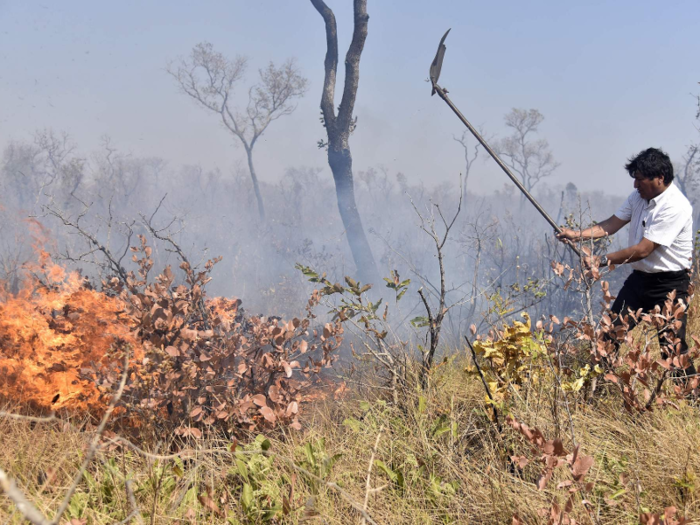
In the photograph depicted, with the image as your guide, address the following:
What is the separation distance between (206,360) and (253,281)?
9.07 m

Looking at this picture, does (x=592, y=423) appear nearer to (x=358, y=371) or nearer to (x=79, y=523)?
(x=358, y=371)

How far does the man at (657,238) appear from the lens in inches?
103

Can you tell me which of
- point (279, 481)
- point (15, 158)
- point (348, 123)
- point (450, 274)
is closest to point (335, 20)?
point (348, 123)

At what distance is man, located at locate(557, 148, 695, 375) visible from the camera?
2619 mm

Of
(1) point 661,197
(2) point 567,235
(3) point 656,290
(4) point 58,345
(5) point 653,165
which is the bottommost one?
(4) point 58,345

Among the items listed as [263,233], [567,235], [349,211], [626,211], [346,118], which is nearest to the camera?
[567,235]

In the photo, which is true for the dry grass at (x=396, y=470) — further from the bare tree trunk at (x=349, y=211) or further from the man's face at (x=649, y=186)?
the bare tree trunk at (x=349, y=211)

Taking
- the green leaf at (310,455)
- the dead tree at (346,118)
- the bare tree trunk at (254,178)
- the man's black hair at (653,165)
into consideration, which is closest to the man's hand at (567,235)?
the man's black hair at (653,165)

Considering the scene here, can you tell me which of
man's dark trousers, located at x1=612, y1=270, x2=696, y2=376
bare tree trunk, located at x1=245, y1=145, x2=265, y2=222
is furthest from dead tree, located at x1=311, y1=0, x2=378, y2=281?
bare tree trunk, located at x1=245, y1=145, x2=265, y2=222

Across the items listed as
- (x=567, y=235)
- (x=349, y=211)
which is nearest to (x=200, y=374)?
(x=567, y=235)

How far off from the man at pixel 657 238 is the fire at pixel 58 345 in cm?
274

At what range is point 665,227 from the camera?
2.62 meters

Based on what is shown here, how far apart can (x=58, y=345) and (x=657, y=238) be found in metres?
3.44

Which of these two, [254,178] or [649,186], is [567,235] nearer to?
[649,186]
